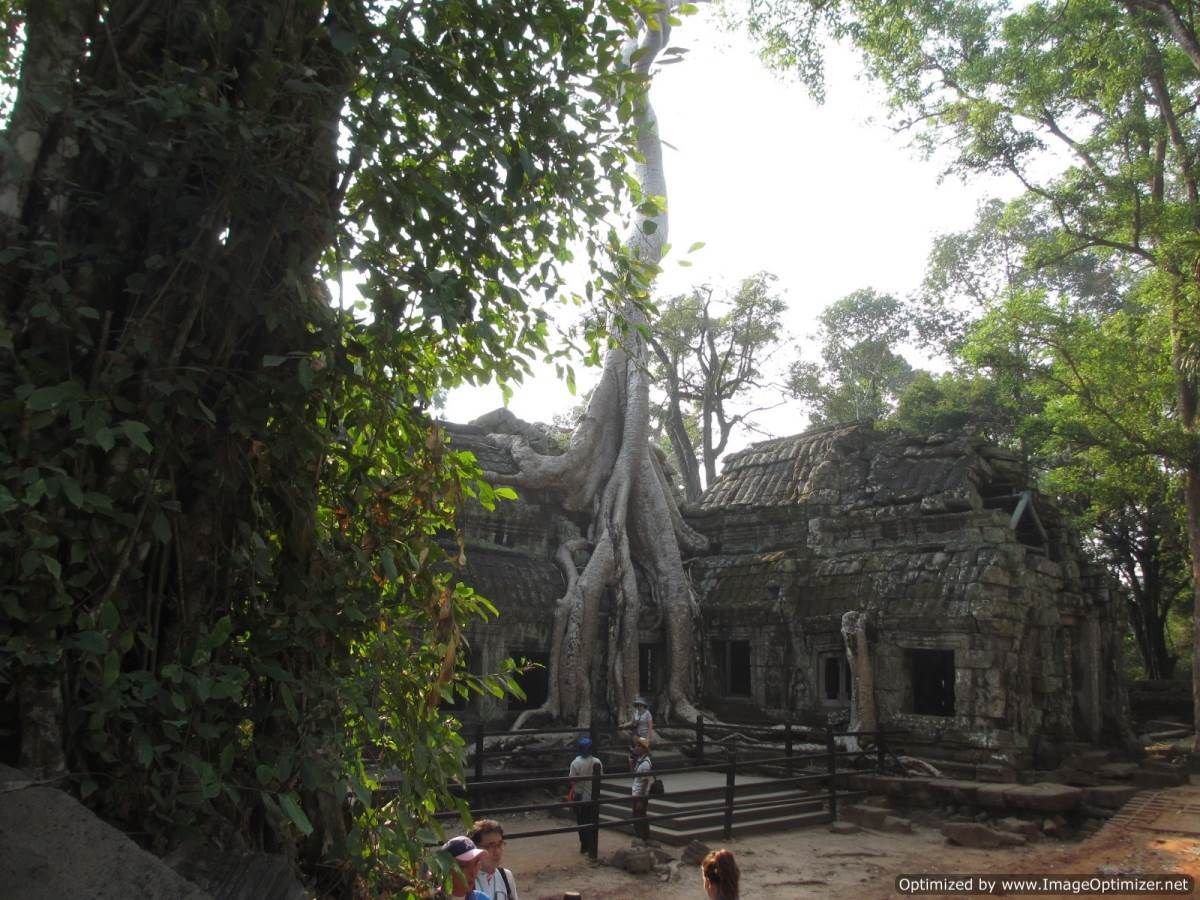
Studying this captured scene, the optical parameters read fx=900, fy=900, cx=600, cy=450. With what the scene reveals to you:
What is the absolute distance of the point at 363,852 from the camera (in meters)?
2.51

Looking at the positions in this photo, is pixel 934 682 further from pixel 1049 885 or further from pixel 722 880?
pixel 722 880

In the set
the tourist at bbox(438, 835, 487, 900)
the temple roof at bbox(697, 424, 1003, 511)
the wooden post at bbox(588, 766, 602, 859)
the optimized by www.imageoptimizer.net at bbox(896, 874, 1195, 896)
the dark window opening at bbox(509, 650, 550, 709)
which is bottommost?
the optimized by www.imageoptimizer.net at bbox(896, 874, 1195, 896)

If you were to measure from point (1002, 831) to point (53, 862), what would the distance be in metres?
9.79

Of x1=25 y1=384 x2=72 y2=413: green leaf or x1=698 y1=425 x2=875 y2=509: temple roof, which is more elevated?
x1=698 y1=425 x2=875 y2=509: temple roof

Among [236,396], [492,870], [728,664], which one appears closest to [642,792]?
[492,870]

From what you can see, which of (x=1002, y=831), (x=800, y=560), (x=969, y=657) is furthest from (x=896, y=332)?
(x=1002, y=831)

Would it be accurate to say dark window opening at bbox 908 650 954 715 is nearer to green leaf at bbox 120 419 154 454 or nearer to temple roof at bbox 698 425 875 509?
temple roof at bbox 698 425 875 509

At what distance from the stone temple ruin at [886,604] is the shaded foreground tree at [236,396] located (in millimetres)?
9585

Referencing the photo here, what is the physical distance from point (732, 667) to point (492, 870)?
38.7 feet

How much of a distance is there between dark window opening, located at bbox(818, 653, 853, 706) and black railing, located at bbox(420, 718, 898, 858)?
79cm

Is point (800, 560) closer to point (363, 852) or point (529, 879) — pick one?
point (529, 879)

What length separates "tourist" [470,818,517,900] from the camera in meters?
3.79

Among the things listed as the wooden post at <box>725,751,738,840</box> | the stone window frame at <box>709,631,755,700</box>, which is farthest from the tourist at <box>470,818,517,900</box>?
the stone window frame at <box>709,631,755,700</box>

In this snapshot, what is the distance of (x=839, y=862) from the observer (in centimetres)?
848
